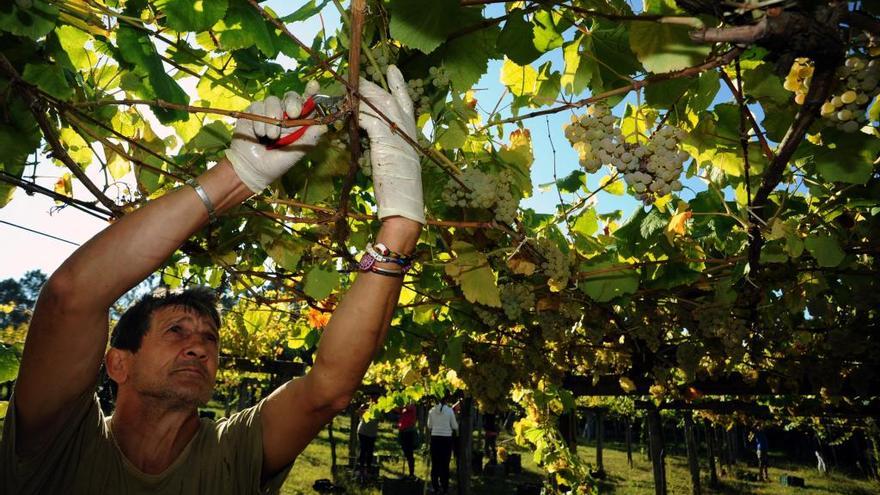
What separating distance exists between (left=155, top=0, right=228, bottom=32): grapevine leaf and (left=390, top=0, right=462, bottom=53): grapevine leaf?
0.45 metres

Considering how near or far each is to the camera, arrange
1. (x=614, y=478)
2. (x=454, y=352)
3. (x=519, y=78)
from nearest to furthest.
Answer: (x=519, y=78)
(x=454, y=352)
(x=614, y=478)

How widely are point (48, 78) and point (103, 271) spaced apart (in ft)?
2.74

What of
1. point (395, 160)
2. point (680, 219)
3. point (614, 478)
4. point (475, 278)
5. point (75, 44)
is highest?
point (75, 44)

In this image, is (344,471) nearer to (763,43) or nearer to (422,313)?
(422,313)

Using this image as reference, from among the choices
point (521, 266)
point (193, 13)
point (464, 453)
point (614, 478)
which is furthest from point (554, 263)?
point (614, 478)

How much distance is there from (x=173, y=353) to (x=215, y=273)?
2.24m

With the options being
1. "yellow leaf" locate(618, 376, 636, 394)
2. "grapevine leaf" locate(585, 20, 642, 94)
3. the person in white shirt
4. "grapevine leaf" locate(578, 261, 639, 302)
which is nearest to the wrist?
"grapevine leaf" locate(585, 20, 642, 94)

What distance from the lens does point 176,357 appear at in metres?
1.82

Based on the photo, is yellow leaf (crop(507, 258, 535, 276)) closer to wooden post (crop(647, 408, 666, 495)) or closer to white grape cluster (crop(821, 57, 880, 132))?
white grape cluster (crop(821, 57, 880, 132))

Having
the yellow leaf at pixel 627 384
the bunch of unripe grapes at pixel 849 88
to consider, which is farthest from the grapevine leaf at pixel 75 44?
the yellow leaf at pixel 627 384

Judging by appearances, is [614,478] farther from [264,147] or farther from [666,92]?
[264,147]

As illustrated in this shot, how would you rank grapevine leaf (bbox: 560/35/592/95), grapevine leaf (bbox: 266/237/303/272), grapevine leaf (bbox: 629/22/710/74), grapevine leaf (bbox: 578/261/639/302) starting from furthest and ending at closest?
grapevine leaf (bbox: 578/261/639/302), grapevine leaf (bbox: 266/237/303/272), grapevine leaf (bbox: 560/35/592/95), grapevine leaf (bbox: 629/22/710/74)

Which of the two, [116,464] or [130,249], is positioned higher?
[130,249]

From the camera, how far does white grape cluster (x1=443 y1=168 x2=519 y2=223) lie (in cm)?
189
